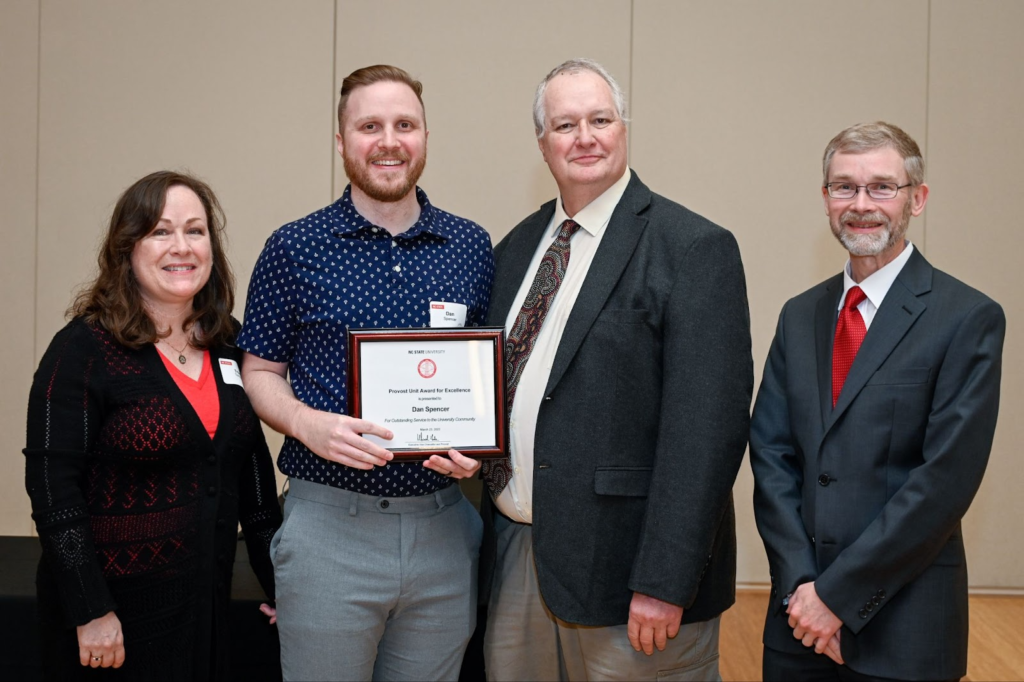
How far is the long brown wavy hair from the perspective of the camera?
83.1 inches

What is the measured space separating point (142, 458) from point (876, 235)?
6.12ft

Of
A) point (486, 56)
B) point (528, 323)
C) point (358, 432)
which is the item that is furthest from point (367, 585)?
point (486, 56)

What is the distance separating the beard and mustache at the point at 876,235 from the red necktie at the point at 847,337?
0.35 feet

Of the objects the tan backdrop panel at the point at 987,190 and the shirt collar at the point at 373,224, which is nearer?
the shirt collar at the point at 373,224

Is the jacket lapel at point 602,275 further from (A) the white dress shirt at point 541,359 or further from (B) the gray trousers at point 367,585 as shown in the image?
(B) the gray trousers at point 367,585

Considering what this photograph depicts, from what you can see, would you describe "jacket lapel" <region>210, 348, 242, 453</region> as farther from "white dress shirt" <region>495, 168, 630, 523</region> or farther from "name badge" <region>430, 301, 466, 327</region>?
"white dress shirt" <region>495, 168, 630, 523</region>

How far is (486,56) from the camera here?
15.6ft

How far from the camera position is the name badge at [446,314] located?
216cm

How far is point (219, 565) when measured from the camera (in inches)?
85.5

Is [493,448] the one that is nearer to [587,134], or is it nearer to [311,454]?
[311,454]

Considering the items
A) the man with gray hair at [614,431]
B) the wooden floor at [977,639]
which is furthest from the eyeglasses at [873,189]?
the wooden floor at [977,639]

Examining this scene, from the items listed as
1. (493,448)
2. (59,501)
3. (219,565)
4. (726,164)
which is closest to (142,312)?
(59,501)

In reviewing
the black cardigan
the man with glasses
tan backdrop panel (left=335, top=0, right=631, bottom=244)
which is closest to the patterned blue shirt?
the black cardigan

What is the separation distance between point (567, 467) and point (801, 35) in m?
3.65
